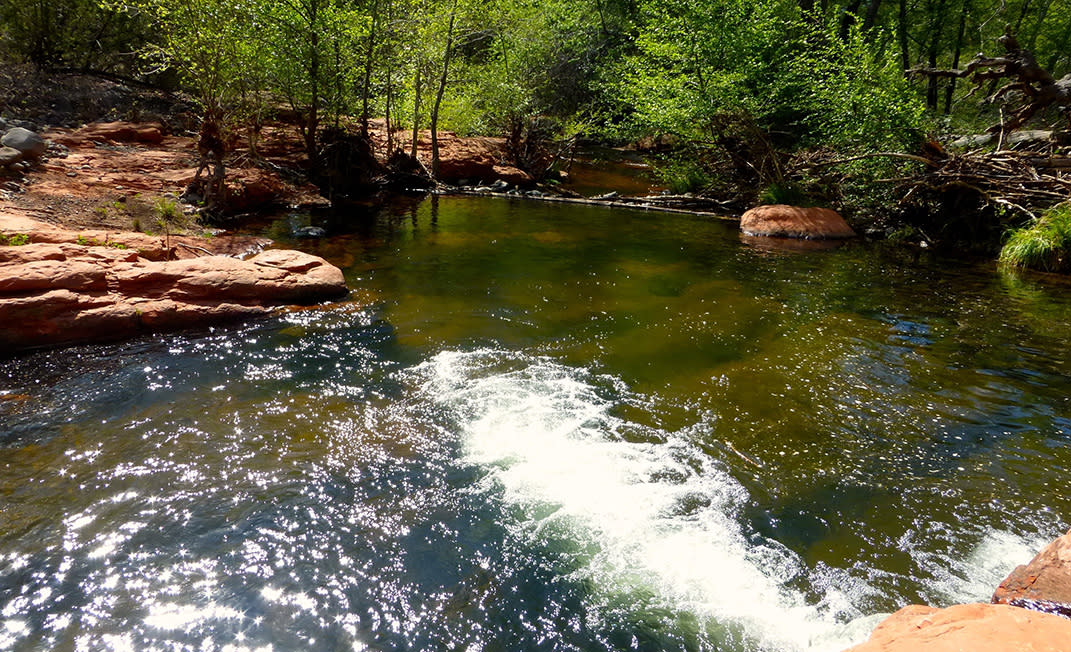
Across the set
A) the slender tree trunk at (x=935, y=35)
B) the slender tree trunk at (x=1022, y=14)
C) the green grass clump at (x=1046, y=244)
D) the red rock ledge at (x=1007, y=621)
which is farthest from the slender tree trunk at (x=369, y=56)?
the slender tree trunk at (x=1022, y=14)

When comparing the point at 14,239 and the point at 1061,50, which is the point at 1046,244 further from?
the point at 1061,50

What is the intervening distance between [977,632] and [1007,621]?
6.1 inches

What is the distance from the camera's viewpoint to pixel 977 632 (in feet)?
6.92

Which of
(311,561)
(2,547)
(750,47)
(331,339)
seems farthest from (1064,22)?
(2,547)

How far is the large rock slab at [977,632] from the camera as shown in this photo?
1982mm

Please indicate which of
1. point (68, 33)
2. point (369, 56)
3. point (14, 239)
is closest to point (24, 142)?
point (14, 239)

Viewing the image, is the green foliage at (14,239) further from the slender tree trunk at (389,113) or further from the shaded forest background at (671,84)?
the slender tree trunk at (389,113)

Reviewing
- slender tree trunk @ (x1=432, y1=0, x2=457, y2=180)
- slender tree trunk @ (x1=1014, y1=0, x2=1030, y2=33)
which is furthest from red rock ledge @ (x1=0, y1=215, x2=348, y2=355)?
slender tree trunk @ (x1=1014, y1=0, x2=1030, y2=33)

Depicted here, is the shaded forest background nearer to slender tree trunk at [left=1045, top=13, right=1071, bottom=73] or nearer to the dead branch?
the dead branch

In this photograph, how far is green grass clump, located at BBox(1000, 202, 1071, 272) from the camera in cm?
988

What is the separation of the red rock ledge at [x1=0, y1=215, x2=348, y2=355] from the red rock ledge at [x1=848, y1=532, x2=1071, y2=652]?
7.32 metres

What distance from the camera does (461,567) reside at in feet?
11.6

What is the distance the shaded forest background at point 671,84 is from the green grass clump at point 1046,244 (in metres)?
0.43

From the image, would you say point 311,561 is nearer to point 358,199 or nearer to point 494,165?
point 358,199
